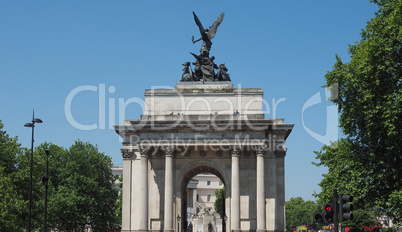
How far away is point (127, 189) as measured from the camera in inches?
2064

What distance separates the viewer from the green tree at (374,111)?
121 ft

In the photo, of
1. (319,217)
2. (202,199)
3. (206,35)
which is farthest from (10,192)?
(202,199)

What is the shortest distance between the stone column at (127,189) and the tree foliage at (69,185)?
8755 millimetres

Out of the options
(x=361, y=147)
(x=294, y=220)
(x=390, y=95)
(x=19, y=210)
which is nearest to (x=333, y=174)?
(x=361, y=147)

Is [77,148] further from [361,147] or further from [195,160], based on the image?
[361,147]

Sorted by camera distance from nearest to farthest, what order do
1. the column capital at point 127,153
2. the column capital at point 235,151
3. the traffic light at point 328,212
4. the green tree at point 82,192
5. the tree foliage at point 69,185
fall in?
the traffic light at point 328,212
the column capital at point 235,151
the column capital at point 127,153
the tree foliage at point 69,185
the green tree at point 82,192

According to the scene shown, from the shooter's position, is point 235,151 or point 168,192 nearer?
point 168,192

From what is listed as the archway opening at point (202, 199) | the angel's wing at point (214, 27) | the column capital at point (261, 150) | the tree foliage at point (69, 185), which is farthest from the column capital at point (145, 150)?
the angel's wing at point (214, 27)

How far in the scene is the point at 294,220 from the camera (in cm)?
18612

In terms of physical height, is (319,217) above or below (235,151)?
below

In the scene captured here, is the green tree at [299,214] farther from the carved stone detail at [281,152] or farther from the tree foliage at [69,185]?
the carved stone detail at [281,152]

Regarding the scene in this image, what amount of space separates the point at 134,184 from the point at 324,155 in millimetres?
17196

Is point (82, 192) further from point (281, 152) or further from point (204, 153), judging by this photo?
point (281, 152)

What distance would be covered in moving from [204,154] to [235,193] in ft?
17.1
